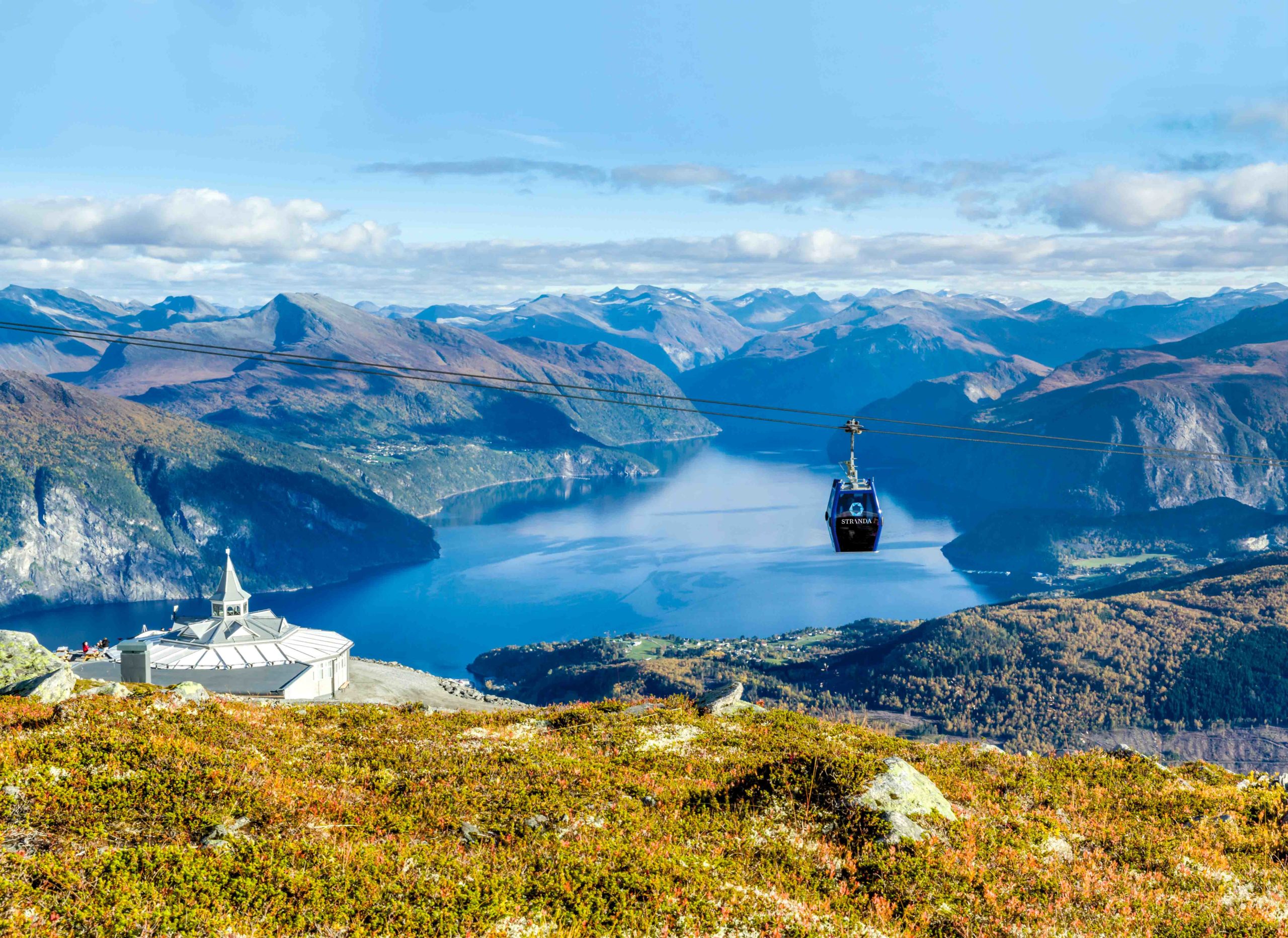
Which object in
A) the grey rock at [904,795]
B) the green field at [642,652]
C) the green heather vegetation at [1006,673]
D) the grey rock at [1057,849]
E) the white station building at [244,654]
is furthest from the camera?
the green field at [642,652]

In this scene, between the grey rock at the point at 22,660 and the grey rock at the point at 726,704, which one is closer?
the grey rock at the point at 22,660

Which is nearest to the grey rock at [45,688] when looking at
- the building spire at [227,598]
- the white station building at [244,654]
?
the white station building at [244,654]

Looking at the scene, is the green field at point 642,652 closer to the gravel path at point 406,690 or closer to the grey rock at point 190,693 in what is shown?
the gravel path at point 406,690

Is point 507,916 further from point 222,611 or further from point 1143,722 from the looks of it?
point 1143,722

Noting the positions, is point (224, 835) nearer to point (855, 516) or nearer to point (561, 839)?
point (561, 839)

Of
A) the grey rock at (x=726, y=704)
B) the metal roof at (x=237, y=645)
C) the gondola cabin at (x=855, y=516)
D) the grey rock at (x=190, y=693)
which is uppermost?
the gondola cabin at (x=855, y=516)

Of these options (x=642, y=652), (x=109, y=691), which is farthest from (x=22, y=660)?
(x=642, y=652)
